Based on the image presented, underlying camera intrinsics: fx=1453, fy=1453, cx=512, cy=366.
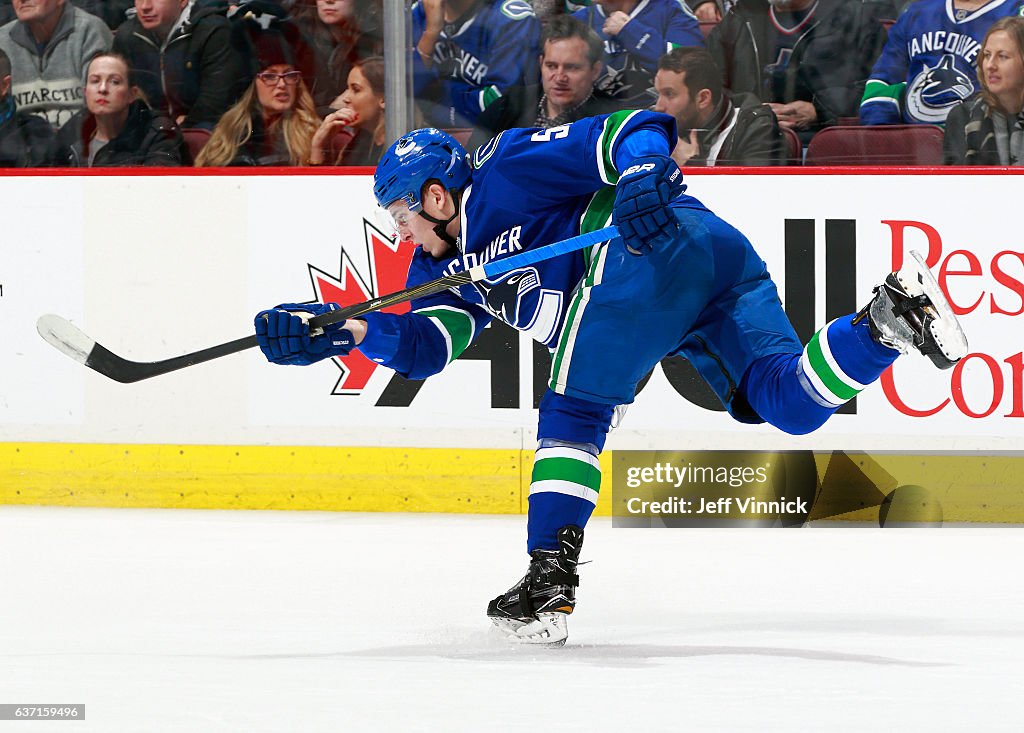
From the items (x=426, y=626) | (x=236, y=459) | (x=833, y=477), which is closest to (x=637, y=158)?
(x=426, y=626)

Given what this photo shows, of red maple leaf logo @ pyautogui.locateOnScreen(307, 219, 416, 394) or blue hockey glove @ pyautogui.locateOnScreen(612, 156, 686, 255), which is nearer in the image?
blue hockey glove @ pyautogui.locateOnScreen(612, 156, 686, 255)

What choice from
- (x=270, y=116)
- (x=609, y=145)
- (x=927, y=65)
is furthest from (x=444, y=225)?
(x=927, y=65)

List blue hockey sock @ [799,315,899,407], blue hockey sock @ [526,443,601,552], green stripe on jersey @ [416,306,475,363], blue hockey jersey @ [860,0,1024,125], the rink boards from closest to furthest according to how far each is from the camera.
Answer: blue hockey sock @ [799,315,899,407]
blue hockey sock @ [526,443,601,552]
green stripe on jersey @ [416,306,475,363]
the rink boards
blue hockey jersey @ [860,0,1024,125]

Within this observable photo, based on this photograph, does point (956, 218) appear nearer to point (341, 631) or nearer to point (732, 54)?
point (732, 54)

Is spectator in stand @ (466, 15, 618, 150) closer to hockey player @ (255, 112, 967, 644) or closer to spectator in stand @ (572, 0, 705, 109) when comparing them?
spectator in stand @ (572, 0, 705, 109)

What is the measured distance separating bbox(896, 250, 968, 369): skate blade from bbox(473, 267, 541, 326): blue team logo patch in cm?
71

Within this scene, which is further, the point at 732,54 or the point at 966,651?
the point at 732,54

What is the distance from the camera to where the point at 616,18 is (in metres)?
4.57

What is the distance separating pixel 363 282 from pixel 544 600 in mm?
2117

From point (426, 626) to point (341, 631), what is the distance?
0.56ft

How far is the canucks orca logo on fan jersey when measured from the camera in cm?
446

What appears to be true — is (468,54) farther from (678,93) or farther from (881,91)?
(881,91)

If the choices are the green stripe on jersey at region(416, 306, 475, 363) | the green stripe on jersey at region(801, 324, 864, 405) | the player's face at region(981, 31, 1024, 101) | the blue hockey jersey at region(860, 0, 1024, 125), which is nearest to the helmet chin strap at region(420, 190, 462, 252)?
the green stripe on jersey at region(416, 306, 475, 363)

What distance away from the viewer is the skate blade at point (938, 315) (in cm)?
246
